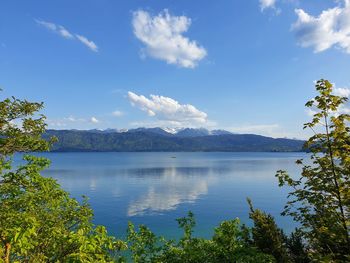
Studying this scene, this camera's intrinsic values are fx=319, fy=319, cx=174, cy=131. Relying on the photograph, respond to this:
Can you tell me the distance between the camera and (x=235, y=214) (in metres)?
116

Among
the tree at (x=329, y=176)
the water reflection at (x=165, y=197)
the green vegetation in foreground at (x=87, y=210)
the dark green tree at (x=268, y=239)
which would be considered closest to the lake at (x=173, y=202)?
the water reflection at (x=165, y=197)

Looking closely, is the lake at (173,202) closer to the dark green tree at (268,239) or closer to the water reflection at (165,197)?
the water reflection at (165,197)

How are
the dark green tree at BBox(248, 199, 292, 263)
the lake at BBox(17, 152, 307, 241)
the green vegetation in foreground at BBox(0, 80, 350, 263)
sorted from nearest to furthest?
1. the green vegetation in foreground at BBox(0, 80, 350, 263)
2. the dark green tree at BBox(248, 199, 292, 263)
3. the lake at BBox(17, 152, 307, 241)

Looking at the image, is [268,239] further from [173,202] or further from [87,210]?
[173,202]

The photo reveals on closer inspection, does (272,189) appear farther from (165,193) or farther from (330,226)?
(330,226)

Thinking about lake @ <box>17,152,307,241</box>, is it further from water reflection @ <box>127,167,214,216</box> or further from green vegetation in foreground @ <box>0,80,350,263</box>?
green vegetation in foreground @ <box>0,80,350,263</box>

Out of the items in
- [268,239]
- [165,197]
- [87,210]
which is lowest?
[165,197]

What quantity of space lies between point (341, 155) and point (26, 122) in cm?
1767

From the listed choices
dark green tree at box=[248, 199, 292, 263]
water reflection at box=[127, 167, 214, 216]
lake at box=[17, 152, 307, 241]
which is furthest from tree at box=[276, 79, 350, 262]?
water reflection at box=[127, 167, 214, 216]

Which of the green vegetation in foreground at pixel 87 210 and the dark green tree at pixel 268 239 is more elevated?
the green vegetation in foreground at pixel 87 210

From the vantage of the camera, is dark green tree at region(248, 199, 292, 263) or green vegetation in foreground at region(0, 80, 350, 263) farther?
dark green tree at region(248, 199, 292, 263)

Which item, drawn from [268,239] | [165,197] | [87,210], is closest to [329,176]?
[87,210]

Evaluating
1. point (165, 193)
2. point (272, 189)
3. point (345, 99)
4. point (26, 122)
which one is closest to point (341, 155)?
point (345, 99)

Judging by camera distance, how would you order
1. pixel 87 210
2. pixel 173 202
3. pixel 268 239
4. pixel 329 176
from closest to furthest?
pixel 329 176 < pixel 87 210 < pixel 268 239 < pixel 173 202
